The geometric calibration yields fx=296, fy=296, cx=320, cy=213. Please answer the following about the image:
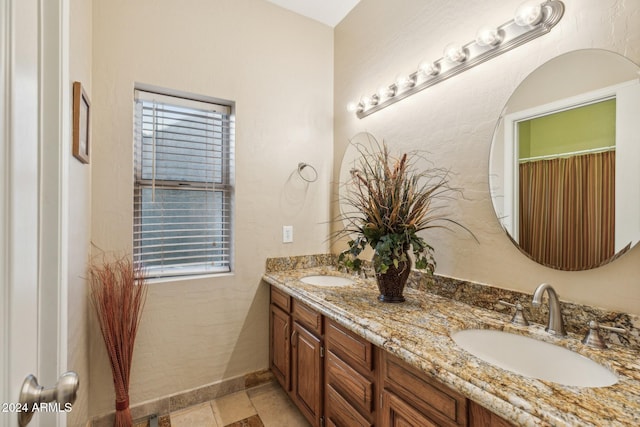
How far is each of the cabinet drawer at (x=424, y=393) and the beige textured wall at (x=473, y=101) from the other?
0.61 meters

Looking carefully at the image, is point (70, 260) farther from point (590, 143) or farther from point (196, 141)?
point (590, 143)

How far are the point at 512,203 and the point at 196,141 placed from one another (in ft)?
6.12

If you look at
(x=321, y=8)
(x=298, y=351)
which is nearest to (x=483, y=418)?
(x=298, y=351)

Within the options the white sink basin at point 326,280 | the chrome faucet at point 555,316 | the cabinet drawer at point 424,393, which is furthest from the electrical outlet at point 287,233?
the chrome faucet at point 555,316

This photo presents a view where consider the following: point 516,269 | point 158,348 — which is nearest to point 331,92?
point 516,269

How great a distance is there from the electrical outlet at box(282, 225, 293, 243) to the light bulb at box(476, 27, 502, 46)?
1.57 meters

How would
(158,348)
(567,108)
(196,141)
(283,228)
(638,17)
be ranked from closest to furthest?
1. (638,17)
2. (567,108)
3. (158,348)
4. (196,141)
5. (283,228)

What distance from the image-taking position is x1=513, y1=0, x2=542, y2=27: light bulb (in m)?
1.13

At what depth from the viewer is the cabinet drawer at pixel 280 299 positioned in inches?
72.2

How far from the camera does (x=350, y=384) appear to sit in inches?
49.8

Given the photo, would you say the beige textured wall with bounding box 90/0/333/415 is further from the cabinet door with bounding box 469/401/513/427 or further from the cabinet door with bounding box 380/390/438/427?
the cabinet door with bounding box 469/401/513/427

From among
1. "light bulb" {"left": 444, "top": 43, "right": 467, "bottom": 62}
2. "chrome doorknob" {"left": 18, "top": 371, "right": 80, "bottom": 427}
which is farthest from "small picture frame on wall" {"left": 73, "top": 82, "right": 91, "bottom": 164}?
"light bulb" {"left": 444, "top": 43, "right": 467, "bottom": 62}

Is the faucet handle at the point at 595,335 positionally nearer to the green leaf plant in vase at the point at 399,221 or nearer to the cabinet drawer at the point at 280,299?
the green leaf plant in vase at the point at 399,221

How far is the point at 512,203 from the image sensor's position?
1.24m
